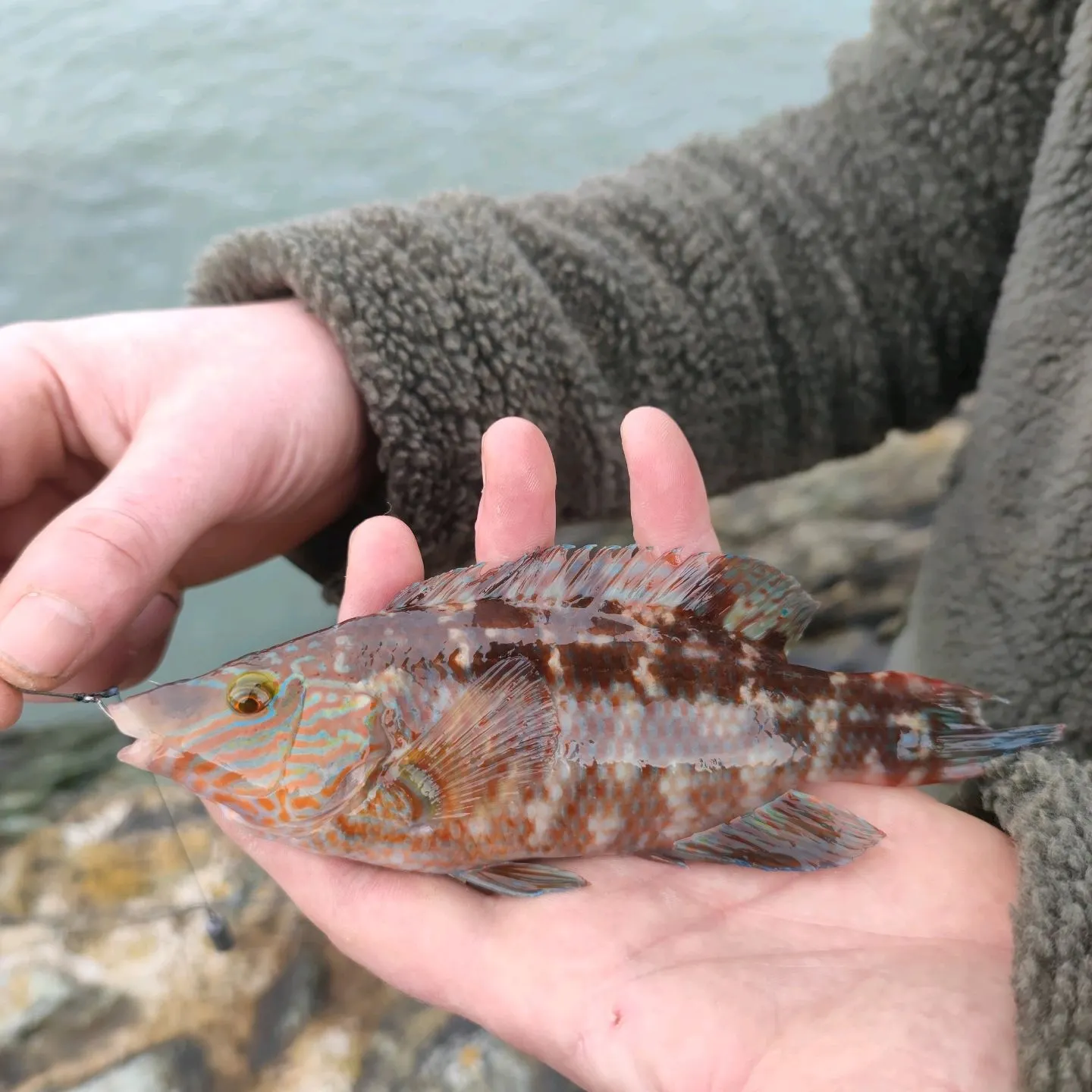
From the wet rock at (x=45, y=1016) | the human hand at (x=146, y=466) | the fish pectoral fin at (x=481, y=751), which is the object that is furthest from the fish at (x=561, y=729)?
the wet rock at (x=45, y=1016)

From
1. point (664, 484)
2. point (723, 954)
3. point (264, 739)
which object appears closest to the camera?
point (723, 954)

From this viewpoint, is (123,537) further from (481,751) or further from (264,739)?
(481,751)

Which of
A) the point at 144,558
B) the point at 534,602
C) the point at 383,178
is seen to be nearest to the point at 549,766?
the point at 534,602

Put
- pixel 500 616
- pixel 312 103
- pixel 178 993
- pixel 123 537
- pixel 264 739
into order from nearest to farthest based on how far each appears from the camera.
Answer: pixel 123 537
pixel 264 739
pixel 500 616
pixel 178 993
pixel 312 103

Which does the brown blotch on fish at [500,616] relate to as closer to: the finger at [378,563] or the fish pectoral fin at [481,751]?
the fish pectoral fin at [481,751]

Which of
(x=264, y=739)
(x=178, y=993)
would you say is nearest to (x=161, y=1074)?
(x=178, y=993)

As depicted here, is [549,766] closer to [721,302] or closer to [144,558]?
[144,558]

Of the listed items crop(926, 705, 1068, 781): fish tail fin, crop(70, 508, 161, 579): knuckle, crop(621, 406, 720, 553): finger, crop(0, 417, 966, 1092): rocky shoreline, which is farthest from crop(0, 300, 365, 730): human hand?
crop(926, 705, 1068, 781): fish tail fin

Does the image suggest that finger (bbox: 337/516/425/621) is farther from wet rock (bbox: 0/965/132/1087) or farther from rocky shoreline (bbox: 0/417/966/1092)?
wet rock (bbox: 0/965/132/1087)
